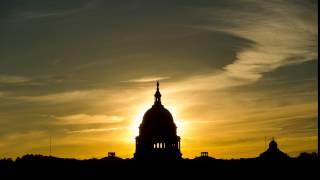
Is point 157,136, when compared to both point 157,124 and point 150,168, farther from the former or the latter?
point 150,168

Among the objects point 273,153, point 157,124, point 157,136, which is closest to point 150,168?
point 157,136

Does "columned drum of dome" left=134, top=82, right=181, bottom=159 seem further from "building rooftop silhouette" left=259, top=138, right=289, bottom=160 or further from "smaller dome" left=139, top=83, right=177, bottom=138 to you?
"building rooftop silhouette" left=259, top=138, right=289, bottom=160

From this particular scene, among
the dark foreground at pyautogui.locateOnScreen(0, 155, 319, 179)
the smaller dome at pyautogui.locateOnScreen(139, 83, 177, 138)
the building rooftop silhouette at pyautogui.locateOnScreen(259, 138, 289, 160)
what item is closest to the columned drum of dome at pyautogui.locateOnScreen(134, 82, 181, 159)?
the smaller dome at pyautogui.locateOnScreen(139, 83, 177, 138)

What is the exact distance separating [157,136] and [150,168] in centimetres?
711

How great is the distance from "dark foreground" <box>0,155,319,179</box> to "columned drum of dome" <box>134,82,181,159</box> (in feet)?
14.3

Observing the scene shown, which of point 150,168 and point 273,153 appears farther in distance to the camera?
point 273,153

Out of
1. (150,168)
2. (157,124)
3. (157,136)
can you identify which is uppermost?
(157,124)

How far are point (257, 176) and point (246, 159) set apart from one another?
4.58 m

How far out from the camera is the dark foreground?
96.9 meters

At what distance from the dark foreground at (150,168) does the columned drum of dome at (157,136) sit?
4.37 metres

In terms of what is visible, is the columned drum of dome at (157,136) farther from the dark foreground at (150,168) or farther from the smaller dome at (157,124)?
the dark foreground at (150,168)

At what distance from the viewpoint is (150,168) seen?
326ft

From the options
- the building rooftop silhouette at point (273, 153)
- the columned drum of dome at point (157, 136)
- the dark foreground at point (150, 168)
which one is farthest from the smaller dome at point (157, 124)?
the building rooftop silhouette at point (273, 153)

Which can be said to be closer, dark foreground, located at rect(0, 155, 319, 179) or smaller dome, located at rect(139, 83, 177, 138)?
dark foreground, located at rect(0, 155, 319, 179)
